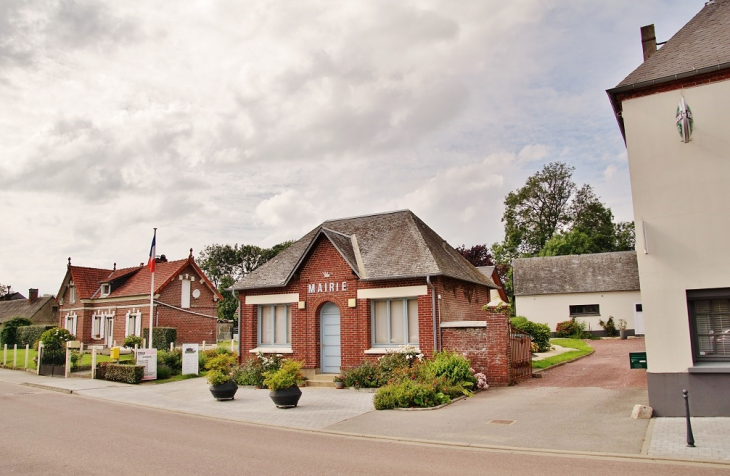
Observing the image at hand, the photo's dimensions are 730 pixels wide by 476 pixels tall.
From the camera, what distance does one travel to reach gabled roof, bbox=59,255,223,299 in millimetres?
40219

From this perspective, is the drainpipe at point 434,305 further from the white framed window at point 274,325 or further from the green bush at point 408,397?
the white framed window at point 274,325

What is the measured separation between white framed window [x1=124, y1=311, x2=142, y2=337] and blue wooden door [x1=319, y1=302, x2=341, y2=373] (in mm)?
23133

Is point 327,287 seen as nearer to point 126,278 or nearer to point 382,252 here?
point 382,252

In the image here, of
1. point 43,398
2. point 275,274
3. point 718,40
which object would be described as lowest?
point 43,398

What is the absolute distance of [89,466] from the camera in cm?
900

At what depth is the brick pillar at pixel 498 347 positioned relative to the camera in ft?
56.0

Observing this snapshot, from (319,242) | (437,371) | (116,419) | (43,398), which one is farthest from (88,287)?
(437,371)

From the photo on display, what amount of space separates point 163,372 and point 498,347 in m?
15.1

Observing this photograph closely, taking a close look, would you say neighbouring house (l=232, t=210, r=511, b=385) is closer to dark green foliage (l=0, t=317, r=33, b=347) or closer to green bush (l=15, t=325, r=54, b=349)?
green bush (l=15, t=325, r=54, b=349)

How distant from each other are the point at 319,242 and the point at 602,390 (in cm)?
1088

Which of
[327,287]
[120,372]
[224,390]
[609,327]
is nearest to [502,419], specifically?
[224,390]

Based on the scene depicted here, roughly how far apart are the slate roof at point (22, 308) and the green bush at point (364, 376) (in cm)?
4973

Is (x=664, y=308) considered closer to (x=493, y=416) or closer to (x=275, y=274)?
(x=493, y=416)

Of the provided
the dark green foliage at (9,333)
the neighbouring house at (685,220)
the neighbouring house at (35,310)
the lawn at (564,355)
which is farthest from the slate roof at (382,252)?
the neighbouring house at (35,310)
